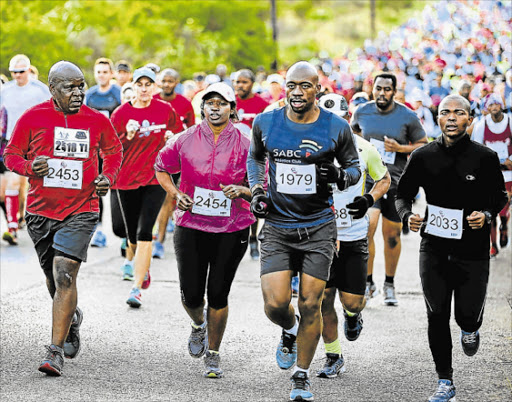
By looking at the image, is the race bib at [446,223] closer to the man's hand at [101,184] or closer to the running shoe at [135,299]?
the man's hand at [101,184]

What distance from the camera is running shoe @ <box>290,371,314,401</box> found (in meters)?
6.13

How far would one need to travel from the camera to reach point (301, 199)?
6.19 meters

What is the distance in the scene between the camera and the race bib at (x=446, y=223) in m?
6.26

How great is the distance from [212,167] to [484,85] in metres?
13.0

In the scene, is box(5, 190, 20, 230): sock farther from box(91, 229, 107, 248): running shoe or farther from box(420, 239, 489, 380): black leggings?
box(420, 239, 489, 380): black leggings

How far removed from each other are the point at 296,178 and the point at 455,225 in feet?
3.40

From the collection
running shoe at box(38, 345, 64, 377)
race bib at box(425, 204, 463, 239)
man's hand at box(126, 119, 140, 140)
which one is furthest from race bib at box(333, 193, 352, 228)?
man's hand at box(126, 119, 140, 140)

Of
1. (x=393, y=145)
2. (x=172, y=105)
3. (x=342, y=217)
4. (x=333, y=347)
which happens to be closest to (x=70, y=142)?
(x=342, y=217)

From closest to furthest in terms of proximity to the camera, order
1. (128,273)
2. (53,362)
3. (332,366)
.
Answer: (53,362)
(332,366)
(128,273)

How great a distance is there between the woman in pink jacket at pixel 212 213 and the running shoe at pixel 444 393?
4.86 ft

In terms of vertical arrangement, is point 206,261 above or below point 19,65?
below

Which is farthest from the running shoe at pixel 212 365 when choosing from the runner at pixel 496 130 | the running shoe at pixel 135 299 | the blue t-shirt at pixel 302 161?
the runner at pixel 496 130

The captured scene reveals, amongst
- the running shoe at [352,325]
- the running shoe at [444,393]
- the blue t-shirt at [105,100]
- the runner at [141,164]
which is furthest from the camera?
the blue t-shirt at [105,100]

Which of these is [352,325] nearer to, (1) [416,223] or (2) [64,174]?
(1) [416,223]
